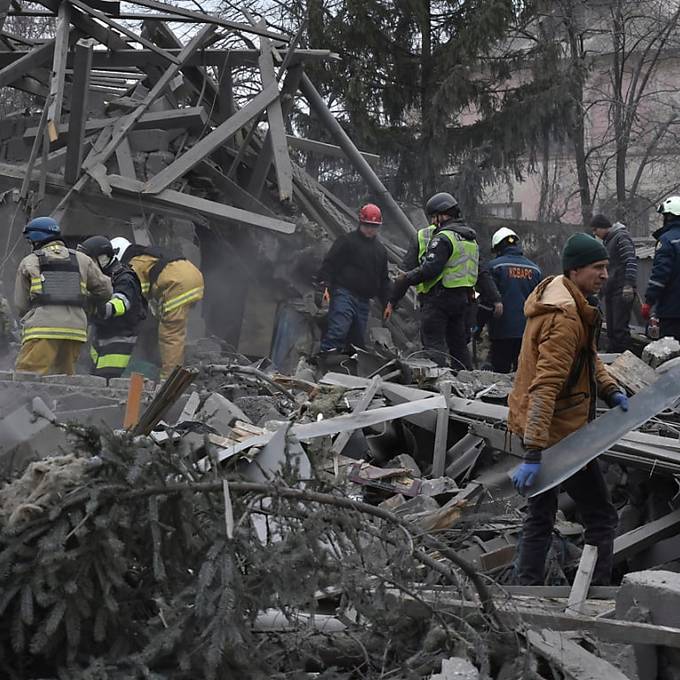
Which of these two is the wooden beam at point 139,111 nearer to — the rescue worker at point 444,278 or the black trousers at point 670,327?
the rescue worker at point 444,278

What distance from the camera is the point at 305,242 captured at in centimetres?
1153

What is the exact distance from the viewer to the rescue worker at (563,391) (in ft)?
14.8

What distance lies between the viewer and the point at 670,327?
9047mm

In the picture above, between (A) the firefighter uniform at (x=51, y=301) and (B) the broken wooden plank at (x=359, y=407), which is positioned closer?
(B) the broken wooden plank at (x=359, y=407)

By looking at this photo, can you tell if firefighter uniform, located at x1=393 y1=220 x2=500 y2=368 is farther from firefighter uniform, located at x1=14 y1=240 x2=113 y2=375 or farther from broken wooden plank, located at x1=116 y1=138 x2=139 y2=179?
broken wooden plank, located at x1=116 y1=138 x2=139 y2=179

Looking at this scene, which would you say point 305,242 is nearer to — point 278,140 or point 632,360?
point 278,140

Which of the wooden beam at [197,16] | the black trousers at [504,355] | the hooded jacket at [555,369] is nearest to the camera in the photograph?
the hooded jacket at [555,369]

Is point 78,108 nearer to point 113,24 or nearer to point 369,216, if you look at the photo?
point 113,24

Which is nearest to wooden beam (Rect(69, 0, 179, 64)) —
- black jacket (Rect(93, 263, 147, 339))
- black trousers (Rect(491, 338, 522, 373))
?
black jacket (Rect(93, 263, 147, 339))

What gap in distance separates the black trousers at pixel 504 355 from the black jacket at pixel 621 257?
1.09 m

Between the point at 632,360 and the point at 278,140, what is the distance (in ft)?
16.6

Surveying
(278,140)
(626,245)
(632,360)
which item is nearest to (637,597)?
(632,360)

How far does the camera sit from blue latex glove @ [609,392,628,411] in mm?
4859

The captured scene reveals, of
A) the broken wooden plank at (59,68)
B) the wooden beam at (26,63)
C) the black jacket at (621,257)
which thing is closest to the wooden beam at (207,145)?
the broken wooden plank at (59,68)
